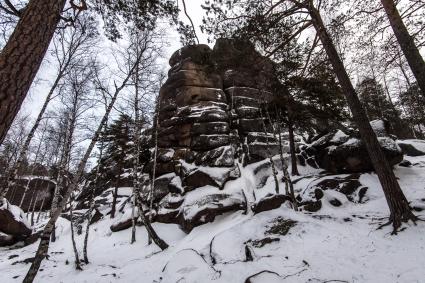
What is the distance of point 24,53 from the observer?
3.04 metres

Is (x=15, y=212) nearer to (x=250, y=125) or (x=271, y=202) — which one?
(x=271, y=202)

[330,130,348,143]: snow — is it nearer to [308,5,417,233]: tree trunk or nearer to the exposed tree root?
[308,5,417,233]: tree trunk

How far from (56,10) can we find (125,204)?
18506mm

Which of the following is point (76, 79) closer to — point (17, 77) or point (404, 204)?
point (17, 77)

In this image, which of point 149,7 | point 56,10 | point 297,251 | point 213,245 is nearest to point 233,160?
point 213,245

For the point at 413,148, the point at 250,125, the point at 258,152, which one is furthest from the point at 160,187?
the point at 413,148

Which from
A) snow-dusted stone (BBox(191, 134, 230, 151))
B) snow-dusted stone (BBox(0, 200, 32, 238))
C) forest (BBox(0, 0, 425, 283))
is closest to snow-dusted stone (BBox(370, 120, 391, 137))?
forest (BBox(0, 0, 425, 283))

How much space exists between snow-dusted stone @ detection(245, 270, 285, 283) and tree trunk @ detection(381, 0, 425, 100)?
6.15 m

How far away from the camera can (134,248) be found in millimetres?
13820

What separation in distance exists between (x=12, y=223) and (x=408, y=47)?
23521 millimetres

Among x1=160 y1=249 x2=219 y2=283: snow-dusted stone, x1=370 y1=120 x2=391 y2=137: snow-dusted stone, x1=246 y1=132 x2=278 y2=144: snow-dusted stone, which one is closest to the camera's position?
x1=160 y1=249 x2=219 y2=283: snow-dusted stone

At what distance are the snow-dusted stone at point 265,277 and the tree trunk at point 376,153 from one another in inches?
141

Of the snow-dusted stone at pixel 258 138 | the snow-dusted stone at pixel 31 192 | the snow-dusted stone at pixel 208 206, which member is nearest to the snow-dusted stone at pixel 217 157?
the snow-dusted stone at pixel 258 138

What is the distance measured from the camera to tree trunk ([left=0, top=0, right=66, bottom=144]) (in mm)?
2703
